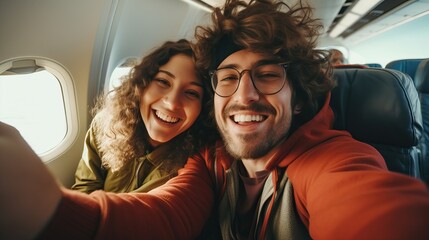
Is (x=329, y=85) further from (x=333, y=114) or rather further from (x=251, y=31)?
(x=251, y=31)

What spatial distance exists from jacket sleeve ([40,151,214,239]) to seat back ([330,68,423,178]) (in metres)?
0.75

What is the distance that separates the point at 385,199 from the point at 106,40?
1.91 m

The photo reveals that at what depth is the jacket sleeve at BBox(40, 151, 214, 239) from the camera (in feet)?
1.82

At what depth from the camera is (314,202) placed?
0.66 m

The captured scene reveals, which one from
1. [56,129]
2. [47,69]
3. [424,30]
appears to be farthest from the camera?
[424,30]

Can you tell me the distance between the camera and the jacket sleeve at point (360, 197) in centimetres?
45

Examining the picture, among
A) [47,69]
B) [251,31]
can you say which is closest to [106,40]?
[47,69]

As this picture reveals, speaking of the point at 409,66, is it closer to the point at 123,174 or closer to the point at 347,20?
the point at 347,20

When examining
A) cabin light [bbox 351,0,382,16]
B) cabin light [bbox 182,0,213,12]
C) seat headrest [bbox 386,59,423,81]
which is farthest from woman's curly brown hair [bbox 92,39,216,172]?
seat headrest [bbox 386,59,423,81]

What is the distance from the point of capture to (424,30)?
5.16 metres

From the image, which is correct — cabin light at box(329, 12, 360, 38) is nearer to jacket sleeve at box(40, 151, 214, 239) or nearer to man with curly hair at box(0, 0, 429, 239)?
man with curly hair at box(0, 0, 429, 239)

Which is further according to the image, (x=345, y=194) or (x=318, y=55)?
(x=318, y=55)

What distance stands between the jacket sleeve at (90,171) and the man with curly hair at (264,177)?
73 centimetres

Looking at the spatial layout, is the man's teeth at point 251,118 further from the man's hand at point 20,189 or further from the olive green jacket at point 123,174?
the man's hand at point 20,189
